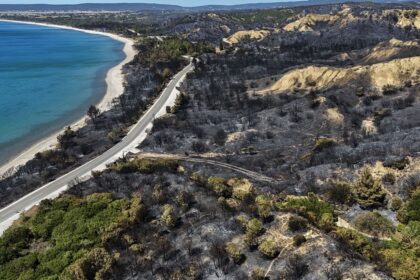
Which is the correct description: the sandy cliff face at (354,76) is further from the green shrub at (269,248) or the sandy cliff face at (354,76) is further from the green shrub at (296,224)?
the green shrub at (269,248)

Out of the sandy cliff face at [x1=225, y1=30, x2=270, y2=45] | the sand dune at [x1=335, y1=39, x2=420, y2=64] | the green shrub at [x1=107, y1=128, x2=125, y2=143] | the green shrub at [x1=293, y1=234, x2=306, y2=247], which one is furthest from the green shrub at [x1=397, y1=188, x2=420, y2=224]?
the sandy cliff face at [x1=225, y1=30, x2=270, y2=45]

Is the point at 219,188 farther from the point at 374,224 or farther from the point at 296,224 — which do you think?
the point at 374,224

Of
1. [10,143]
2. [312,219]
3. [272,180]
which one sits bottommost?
[10,143]

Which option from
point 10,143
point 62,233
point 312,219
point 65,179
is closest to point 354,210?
point 312,219

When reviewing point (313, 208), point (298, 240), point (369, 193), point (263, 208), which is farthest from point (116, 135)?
point (298, 240)

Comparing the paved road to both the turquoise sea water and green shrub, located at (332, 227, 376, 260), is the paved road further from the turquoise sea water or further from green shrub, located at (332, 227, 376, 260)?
green shrub, located at (332, 227, 376, 260)

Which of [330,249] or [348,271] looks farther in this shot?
[330,249]

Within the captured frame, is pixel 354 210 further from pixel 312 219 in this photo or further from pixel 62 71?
pixel 62 71

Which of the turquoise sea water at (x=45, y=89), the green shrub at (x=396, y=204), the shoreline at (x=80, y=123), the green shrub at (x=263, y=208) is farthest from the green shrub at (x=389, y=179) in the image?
the turquoise sea water at (x=45, y=89)
